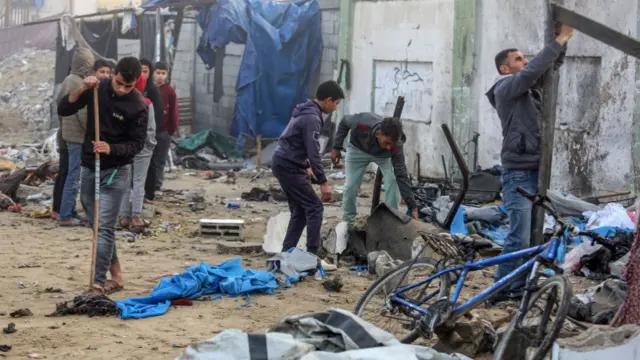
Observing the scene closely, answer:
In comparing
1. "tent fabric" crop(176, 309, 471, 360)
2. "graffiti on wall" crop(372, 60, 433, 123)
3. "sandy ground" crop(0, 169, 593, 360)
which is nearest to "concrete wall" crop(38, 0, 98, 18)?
"graffiti on wall" crop(372, 60, 433, 123)

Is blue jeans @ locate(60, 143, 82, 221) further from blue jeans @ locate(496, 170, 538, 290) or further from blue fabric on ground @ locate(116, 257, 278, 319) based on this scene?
blue jeans @ locate(496, 170, 538, 290)

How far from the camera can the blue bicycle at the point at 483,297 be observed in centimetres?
586

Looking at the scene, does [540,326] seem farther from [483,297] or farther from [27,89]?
[27,89]

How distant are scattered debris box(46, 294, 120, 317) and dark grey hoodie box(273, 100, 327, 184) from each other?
2.38 meters

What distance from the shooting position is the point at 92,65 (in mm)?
11242

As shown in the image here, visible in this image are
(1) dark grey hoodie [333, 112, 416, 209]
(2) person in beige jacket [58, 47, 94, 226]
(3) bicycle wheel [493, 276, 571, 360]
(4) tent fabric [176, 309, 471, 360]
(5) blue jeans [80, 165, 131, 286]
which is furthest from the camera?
(2) person in beige jacket [58, 47, 94, 226]

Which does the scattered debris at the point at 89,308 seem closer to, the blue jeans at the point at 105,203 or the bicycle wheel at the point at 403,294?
the blue jeans at the point at 105,203

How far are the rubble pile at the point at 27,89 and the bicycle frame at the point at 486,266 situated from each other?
19306mm

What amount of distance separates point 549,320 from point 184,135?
16267 millimetres

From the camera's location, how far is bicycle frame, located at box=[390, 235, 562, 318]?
6.10 m

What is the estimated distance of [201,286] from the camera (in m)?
8.32

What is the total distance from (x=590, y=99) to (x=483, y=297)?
776 cm

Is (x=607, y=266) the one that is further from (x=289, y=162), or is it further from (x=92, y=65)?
(x=92, y=65)

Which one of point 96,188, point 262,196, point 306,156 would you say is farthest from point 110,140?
point 262,196
